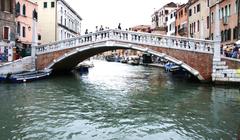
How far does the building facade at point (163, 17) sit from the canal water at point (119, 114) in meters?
32.1

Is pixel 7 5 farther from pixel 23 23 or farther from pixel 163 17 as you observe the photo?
pixel 163 17

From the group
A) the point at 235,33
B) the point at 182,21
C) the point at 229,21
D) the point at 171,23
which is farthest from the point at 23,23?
the point at 171,23

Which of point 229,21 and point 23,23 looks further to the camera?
point 23,23

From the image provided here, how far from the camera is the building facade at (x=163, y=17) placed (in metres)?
46.3

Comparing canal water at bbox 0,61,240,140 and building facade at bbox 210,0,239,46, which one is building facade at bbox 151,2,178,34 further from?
canal water at bbox 0,61,240,140

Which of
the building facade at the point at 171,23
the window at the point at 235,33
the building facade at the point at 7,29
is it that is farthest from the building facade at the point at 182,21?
the building facade at the point at 7,29

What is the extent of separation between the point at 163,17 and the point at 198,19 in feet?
66.3

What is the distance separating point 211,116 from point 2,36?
14.2m

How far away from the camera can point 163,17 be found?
4900 cm

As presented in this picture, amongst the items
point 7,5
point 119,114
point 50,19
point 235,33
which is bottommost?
point 119,114

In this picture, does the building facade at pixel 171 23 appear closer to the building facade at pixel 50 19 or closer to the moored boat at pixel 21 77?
the building facade at pixel 50 19

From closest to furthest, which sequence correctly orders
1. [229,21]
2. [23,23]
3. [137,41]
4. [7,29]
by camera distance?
[137,41], [7,29], [229,21], [23,23]

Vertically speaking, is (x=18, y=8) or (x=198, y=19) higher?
(x=18, y=8)

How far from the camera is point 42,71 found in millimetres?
18422
